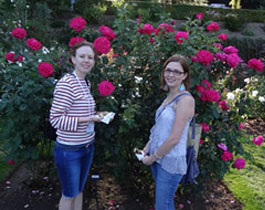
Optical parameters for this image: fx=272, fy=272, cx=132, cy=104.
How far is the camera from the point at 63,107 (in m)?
1.88

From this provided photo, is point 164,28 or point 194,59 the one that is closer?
point 194,59

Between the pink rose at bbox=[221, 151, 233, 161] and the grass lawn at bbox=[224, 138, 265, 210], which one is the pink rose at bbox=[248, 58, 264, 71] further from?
the grass lawn at bbox=[224, 138, 265, 210]

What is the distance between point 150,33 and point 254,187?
8.15 ft

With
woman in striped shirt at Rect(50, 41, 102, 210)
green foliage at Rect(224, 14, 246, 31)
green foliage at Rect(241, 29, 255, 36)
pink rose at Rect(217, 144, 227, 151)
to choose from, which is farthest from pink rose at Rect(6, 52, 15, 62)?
green foliage at Rect(224, 14, 246, 31)

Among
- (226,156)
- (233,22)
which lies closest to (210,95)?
(226,156)

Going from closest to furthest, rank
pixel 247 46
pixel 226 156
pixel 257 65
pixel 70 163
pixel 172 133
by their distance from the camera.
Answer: pixel 172 133, pixel 70 163, pixel 257 65, pixel 226 156, pixel 247 46

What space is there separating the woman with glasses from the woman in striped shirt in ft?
1.57

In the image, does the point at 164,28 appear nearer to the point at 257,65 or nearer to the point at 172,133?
the point at 257,65

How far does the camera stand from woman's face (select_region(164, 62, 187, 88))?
192cm

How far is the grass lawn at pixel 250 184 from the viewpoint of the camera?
326 cm

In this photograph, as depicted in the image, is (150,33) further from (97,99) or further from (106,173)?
(106,173)

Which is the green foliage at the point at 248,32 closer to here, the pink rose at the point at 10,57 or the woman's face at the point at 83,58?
the pink rose at the point at 10,57

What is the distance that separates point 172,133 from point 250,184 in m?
2.45

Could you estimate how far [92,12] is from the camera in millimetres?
13773
